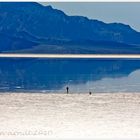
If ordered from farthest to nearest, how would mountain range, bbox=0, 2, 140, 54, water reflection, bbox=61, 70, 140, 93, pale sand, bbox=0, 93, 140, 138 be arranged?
water reflection, bbox=61, 70, 140, 93
mountain range, bbox=0, 2, 140, 54
pale sand, bbox=0, 93, 140, 138

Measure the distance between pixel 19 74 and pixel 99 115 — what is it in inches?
60.1

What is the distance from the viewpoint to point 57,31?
541 cm

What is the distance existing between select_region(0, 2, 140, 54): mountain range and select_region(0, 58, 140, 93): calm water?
35 cm

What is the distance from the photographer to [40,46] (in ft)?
18.0

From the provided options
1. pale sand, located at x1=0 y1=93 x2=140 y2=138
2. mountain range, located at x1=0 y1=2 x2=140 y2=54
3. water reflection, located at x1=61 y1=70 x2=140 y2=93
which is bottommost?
pale sand, located at x1=0 y1=93 x2=140 y2=138

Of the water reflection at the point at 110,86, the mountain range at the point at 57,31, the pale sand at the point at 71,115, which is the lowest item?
the pale sand at the point at 71,115

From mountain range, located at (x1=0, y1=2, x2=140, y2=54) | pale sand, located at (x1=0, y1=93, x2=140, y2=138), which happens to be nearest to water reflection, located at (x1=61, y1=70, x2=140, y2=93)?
pale sand, located at (x1=0, y1=93, x2=140, y2=138)

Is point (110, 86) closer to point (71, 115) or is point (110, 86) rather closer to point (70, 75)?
point (70, 75)

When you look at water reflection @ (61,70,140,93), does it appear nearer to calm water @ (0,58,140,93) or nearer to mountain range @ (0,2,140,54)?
calm water @ (0,58,140,93)

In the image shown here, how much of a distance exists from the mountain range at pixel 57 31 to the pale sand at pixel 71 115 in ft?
1.86

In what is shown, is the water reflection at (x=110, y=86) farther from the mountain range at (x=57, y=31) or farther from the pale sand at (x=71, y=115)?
the mountain range at (x=57, y=31)

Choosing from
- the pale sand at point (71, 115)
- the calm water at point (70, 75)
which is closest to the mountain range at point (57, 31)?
the calm water at point (70, 75)

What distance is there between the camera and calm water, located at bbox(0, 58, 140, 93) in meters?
5.57

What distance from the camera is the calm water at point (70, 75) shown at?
18.3ft
